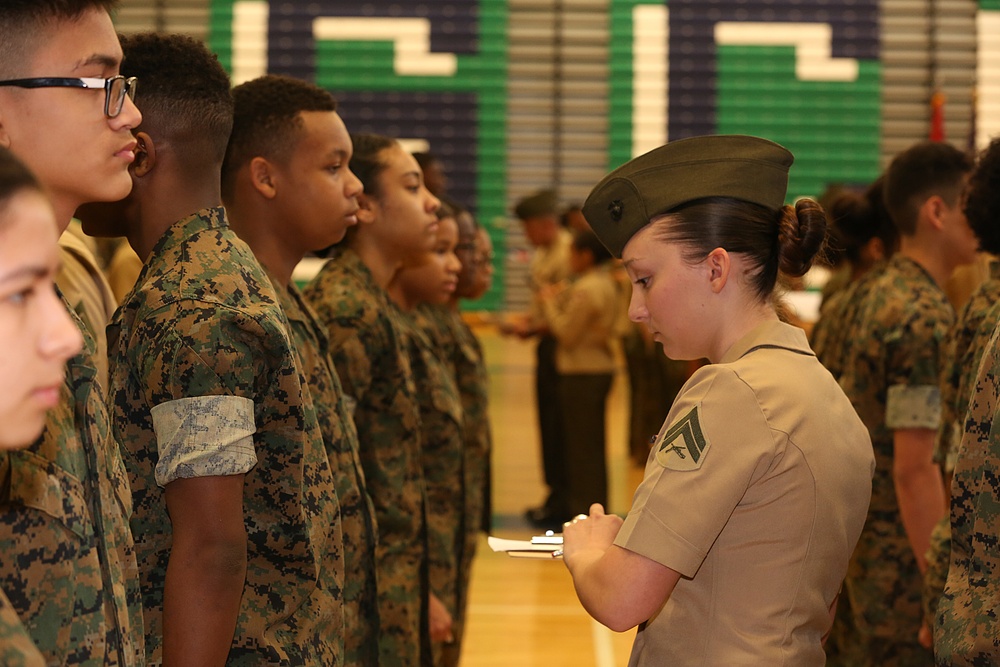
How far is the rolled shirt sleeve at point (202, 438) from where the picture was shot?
1613 millimetres

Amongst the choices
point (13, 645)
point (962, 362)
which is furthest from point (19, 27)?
point (962, 362)

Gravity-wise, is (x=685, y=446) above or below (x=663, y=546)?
above

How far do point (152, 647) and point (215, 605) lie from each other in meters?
0.21

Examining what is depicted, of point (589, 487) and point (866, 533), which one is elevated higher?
point (866, 533)

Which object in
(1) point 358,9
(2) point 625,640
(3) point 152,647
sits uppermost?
(1) point 358,9

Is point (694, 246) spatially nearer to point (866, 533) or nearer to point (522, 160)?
point (866, 533)

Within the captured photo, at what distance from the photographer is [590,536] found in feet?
5.48

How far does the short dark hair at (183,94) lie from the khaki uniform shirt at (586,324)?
4.73m

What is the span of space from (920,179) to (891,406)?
0.67 metres

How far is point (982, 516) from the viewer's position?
164 centimetres

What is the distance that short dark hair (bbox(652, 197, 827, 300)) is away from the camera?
1659mm

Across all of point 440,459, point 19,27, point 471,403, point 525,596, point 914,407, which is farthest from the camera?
point 525,596

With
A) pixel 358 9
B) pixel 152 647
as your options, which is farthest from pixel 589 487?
pixel 358 9

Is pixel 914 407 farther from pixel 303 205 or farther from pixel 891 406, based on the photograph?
pixel 303 205
